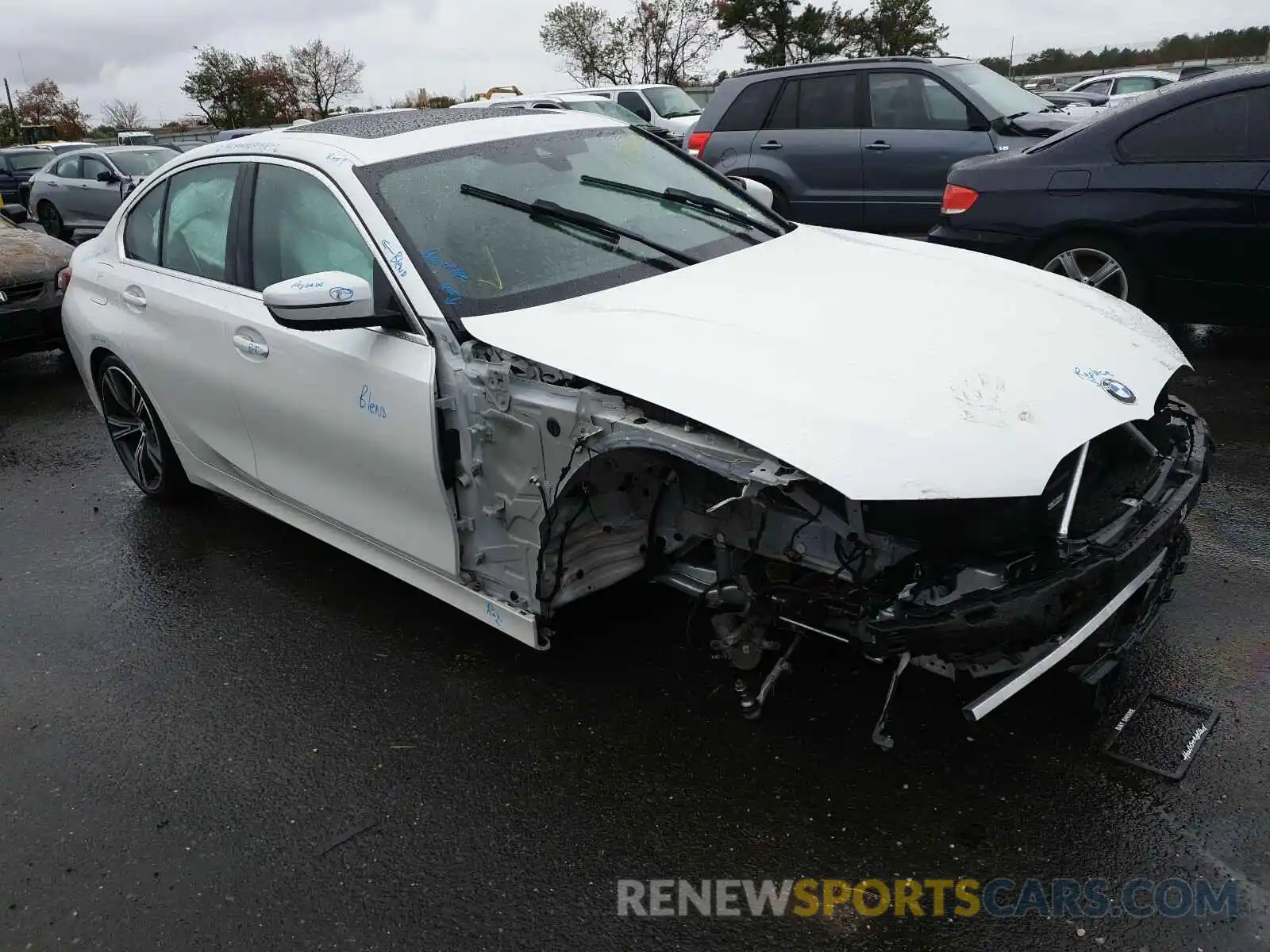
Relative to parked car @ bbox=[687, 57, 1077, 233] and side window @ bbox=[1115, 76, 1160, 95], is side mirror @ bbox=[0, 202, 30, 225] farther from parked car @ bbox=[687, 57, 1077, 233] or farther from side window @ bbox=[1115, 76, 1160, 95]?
side window @ bbox=[1115, 76, 1160, 95]

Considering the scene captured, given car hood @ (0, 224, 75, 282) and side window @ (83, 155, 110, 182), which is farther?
side window @ (83, 155, 110, 182)

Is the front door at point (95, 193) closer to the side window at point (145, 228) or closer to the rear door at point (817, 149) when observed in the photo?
the rear door at point (817, 149)

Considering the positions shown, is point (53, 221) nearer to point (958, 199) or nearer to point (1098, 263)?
point (958, 199)

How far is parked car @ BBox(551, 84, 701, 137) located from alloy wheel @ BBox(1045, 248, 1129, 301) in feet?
39.8

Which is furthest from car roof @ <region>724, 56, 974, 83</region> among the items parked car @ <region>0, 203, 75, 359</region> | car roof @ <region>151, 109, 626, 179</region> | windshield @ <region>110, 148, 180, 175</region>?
windshield @ <region>110, 148, 180, 175</region>

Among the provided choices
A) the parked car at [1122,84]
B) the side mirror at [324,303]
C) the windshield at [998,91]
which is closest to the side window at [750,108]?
the windshield at [998,91]

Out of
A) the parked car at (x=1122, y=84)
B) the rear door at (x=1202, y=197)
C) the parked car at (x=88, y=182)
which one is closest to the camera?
the rear door at (x=1202, y=197)

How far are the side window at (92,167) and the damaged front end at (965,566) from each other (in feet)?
54.5

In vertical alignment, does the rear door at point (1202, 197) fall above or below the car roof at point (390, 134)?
below

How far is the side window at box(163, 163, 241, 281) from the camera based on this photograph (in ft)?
13.0

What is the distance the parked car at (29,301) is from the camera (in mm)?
7500

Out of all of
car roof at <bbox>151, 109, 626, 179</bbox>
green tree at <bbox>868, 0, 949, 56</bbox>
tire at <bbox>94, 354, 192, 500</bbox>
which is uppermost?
green tree at <bbox>868, 0, 949, 56</bbox>

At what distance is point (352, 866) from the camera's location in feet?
8.71

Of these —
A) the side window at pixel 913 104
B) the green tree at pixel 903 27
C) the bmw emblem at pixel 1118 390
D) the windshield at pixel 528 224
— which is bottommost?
the bmw emblem at pixel 1118 390
